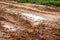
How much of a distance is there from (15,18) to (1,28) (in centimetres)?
142

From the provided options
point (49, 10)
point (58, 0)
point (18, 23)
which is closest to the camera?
point (18, 23)

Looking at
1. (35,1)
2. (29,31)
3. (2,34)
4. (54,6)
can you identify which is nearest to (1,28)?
(2,34)

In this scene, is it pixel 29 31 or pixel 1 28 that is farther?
pixel 1 28

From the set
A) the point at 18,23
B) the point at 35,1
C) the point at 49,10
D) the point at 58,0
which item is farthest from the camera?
the point at 35,1

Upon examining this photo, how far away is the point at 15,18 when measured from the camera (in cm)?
801

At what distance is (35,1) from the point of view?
11789 millimetres

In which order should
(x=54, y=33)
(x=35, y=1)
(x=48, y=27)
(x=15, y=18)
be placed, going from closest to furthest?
(x=54, y=33), (x=48, y=27), (x=15, y=18), (x=35, y=1)

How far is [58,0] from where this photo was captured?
1084cm

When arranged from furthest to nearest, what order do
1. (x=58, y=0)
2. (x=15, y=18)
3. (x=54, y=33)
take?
(x=58, y=0) < (x=15, y=18) < (x=54, y=33)

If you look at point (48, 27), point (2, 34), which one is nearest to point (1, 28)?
point (2, 34)

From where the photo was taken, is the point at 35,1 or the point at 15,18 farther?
the point at 35,1

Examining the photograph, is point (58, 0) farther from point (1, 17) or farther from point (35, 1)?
point (1, 17)

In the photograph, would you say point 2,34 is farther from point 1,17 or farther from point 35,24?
point 1,17

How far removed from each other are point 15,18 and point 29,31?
6.52 feet
